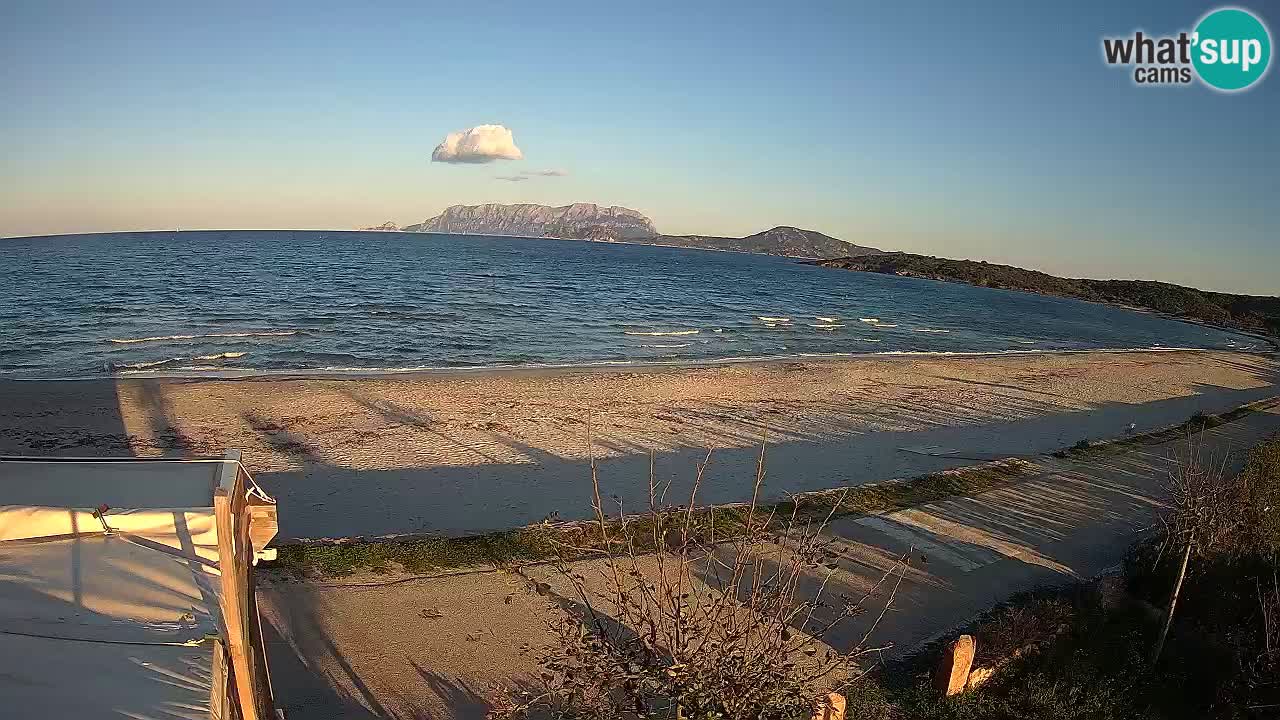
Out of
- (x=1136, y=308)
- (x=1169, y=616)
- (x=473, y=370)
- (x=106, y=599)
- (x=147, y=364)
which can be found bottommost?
(x=147, y=364)

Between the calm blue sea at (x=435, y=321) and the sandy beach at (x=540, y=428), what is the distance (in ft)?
14.9

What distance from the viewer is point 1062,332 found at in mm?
49812

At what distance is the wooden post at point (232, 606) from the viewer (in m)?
4.00

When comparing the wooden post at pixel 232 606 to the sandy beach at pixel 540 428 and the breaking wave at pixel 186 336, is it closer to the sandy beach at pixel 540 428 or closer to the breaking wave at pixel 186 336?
the sandy beach at pixel 540 428

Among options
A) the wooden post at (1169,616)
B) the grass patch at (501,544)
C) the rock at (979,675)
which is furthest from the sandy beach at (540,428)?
the wooden post at (1169,616)

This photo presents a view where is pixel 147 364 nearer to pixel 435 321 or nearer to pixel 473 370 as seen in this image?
pixel 473 370

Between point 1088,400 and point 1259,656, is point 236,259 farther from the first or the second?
point 1259,656

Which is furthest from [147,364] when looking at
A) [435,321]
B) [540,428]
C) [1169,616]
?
[1169,616]

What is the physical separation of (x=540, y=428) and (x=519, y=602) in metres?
7.77

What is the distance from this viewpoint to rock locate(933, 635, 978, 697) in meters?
6.31

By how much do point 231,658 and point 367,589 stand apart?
145 inches

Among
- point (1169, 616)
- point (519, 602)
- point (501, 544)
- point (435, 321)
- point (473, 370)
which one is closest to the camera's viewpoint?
point (1169, 616)

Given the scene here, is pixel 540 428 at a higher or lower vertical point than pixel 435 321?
lower

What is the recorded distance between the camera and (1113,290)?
3593 inches
